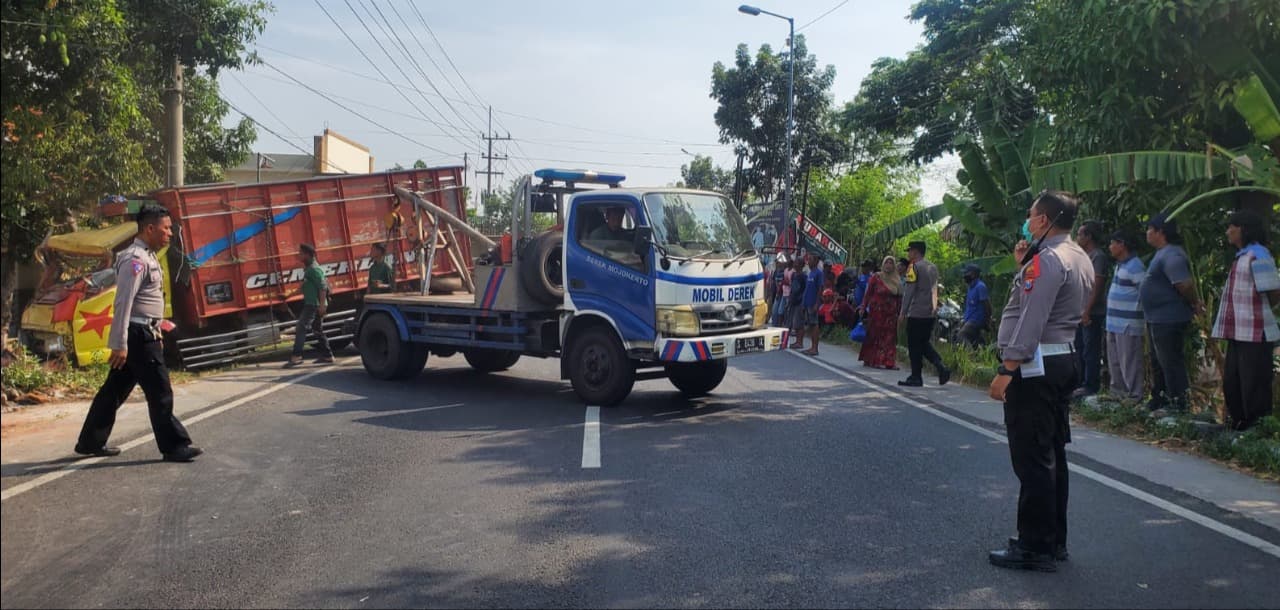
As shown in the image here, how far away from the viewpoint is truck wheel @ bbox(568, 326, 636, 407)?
9586 millimetres

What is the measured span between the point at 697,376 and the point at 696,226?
5.86ft

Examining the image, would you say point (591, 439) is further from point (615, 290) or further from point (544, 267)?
point (544, 267)

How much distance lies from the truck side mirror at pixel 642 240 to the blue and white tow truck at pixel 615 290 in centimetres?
1

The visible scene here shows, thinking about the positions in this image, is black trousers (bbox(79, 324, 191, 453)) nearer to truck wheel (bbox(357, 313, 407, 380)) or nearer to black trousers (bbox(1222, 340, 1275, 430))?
truck wheel (bbox(357, 313, 407, 380))

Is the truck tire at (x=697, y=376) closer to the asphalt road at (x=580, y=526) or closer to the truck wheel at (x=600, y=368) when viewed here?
the truck wheel at (x=600, y=368)

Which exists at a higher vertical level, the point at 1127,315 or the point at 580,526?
the point at 1127,315

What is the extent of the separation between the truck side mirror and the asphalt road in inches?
69.5

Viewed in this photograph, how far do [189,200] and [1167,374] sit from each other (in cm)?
1212

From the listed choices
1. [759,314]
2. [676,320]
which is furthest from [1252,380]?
[676,320]

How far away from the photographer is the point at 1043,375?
4.84m

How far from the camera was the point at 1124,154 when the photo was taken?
9.24 metres

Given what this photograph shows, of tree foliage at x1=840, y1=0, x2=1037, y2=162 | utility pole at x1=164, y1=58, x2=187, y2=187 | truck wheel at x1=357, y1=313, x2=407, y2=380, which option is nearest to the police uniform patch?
truck wheel at x1=357, y1=313, x2=407, y2=380

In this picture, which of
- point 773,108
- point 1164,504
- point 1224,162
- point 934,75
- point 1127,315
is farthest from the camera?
point 773,108

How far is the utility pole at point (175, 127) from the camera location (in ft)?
50.4
